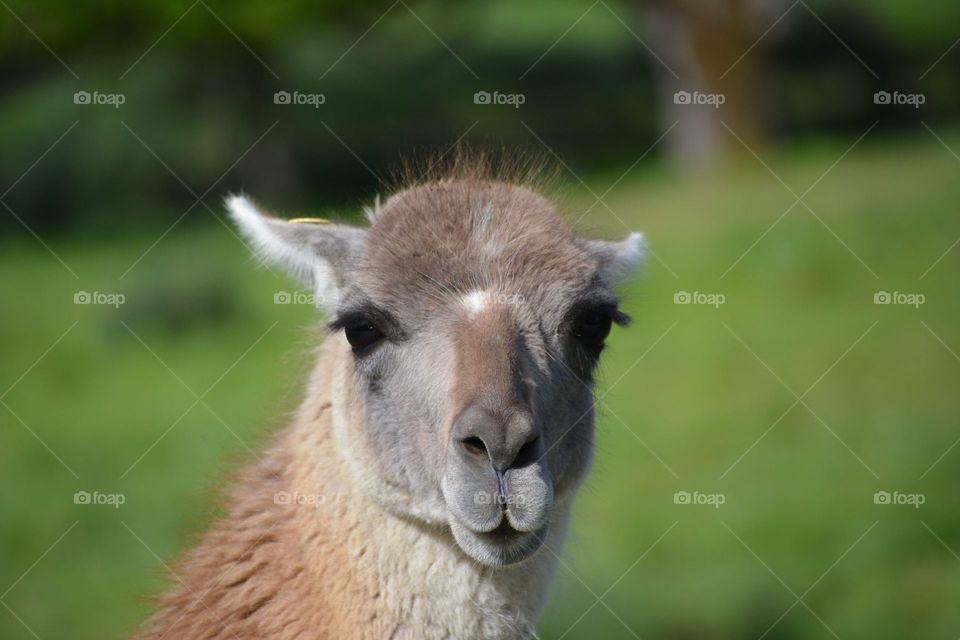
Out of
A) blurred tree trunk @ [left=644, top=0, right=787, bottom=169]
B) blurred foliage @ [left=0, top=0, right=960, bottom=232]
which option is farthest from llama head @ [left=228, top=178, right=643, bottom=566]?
blurred tree trunk @ [left=644, top=0, right=787, bottom=169]

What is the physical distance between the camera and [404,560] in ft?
17.2

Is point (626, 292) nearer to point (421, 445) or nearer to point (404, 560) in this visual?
point (421, 445)

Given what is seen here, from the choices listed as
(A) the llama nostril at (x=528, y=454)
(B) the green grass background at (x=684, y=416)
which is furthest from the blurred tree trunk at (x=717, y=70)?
(A) the llama nostril at (x=528, y=454)

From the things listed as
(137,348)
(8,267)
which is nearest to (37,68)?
(8,267)

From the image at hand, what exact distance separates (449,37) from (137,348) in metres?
15.5

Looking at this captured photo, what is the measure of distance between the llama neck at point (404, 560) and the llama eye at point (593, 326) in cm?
81

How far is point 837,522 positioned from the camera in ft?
45.5

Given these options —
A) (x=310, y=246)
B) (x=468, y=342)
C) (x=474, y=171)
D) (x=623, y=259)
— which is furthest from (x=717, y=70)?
(x=468, y=342)

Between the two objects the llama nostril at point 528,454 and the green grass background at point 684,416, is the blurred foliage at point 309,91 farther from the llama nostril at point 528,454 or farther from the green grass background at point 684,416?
the llama nostril at point 528,454

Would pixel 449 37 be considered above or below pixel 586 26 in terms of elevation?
below

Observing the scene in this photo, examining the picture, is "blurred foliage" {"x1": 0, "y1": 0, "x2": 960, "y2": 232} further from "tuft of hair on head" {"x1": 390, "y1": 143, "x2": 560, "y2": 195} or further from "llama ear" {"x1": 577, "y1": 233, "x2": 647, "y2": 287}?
"llama ear" {"x1": 577, "y1": 233, "x2": 647, "y2": 287}

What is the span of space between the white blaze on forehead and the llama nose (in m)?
0.59

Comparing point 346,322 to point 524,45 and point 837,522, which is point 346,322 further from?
point 524,45

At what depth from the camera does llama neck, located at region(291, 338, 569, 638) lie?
5191 mm
